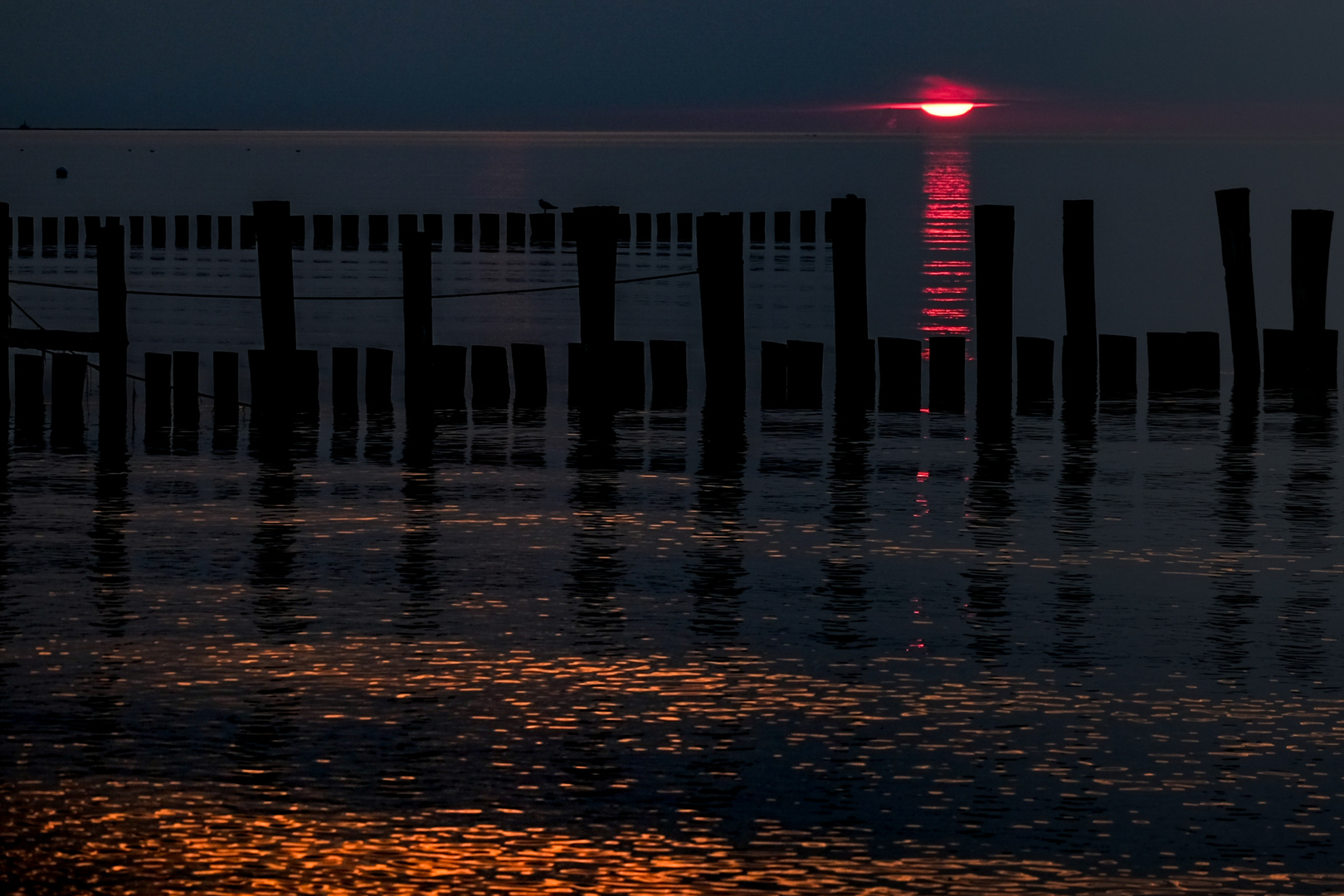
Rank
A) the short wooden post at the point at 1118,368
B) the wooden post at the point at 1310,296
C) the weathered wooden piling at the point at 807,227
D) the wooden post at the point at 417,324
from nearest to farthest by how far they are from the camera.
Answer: the wooden post at the point at 417,324, the short wooden post at the point at 1118,368, the wooden post at the point at 1310,296, the weathered wooden piling at the point at 807,227

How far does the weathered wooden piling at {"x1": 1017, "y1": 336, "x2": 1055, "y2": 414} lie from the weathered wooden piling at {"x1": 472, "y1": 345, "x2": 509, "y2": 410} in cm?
483

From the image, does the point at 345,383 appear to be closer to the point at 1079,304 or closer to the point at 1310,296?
the point at 1079,304

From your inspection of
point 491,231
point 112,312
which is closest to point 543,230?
point 491,231

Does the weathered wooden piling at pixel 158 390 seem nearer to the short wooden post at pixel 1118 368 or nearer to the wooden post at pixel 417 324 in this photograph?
the wooden post at pixel 417 324

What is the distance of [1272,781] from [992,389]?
37.9ft

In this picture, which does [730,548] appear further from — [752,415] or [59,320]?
[59,320]

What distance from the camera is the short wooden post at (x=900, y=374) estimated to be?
17562 mm

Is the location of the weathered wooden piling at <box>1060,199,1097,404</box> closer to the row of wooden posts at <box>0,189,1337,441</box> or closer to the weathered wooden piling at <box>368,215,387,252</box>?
the row of wooden posts at <box>0,189,1337,441</box>

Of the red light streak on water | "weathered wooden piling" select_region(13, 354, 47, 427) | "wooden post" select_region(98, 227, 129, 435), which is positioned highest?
the red light streak on water

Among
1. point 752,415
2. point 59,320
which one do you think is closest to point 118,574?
point 752,415

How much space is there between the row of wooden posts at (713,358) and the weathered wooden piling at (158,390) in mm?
14

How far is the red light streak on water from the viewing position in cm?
3381

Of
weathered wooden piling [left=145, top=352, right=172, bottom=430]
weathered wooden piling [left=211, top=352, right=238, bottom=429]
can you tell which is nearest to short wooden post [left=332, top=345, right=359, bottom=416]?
weathered wooden piling [left=211, top=352, right=238, bottom=429]

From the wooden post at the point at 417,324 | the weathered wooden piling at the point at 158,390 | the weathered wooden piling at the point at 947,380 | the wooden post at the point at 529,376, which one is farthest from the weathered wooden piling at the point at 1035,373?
the weathered wooden piling at the point at 158,390
